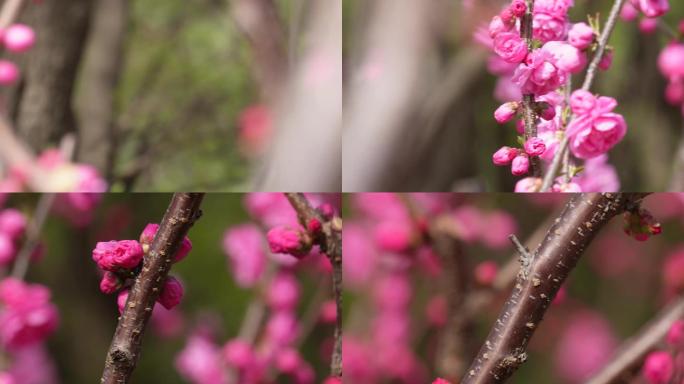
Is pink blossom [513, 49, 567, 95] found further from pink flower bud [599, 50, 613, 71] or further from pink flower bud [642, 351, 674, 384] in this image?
pink flower bud [642, 351, 674, 384]

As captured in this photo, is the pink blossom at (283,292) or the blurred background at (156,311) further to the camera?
the pink blossom at (283,292)

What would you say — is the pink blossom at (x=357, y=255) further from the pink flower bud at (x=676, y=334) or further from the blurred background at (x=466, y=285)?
the pink flower bud at (x=676, y=334)

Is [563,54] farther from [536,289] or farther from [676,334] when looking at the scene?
[676,334]

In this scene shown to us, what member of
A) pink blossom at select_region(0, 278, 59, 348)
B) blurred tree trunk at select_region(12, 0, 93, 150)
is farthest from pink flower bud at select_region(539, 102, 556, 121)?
blurred tree trunk at select_region(12, 0, 93, 150)

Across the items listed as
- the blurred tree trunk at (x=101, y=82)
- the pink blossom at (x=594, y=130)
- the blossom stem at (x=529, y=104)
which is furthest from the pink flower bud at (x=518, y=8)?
the blurred tree trunk at (x=101, y=82)

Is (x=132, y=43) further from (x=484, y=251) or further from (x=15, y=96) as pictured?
(x=484, y=251)

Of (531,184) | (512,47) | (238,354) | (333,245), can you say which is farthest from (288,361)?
(512,47)
